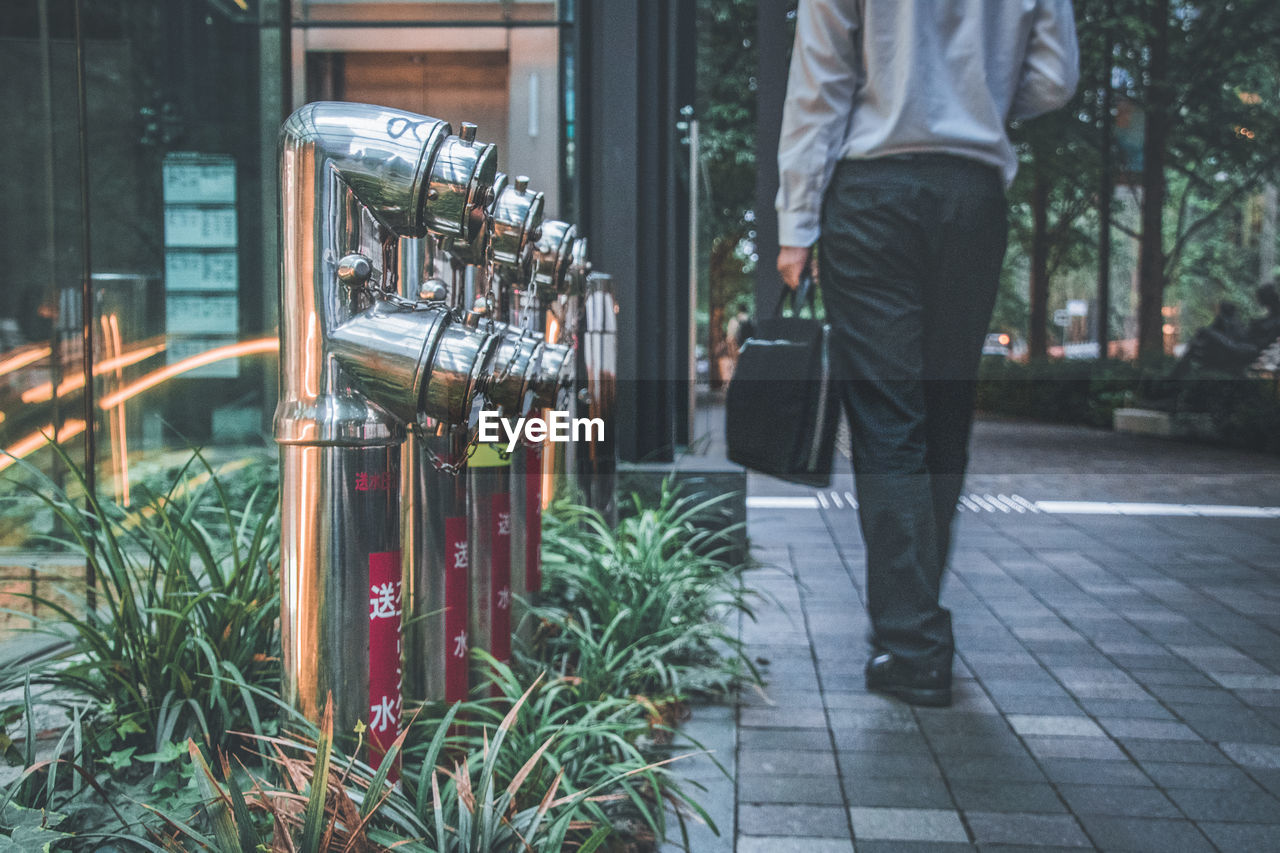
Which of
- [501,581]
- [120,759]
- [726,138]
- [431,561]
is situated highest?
[726,138]

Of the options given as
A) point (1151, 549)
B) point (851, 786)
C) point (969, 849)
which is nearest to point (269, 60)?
point (851, 786)

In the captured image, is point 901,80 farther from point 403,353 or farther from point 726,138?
point 726,138

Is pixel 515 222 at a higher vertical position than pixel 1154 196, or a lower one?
lower

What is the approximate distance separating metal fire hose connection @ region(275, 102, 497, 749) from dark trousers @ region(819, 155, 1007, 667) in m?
1.53

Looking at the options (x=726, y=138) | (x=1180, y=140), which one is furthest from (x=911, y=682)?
(x=1180, y=140)

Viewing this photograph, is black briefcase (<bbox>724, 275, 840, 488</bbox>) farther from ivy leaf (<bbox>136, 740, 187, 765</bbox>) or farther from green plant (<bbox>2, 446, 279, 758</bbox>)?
ivy leaf (<bbox>136, 740, 187, 765</bbox>)

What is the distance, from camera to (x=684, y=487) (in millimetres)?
4238

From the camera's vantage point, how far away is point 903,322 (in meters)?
2.67

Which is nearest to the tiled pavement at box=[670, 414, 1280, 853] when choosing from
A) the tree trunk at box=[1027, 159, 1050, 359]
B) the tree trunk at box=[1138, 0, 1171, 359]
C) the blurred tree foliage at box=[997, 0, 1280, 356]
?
the blurred tree foliage at box=[997, 0, 1280, 356]

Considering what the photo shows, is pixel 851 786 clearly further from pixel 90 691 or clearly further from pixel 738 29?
pixel 738 29

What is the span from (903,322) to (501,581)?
121 cm

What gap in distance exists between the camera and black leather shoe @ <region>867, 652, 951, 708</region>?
260 centimetres

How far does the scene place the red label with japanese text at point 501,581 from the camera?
6.91 ft

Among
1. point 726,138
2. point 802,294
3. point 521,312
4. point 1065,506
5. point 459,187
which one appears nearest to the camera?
point 459,187
